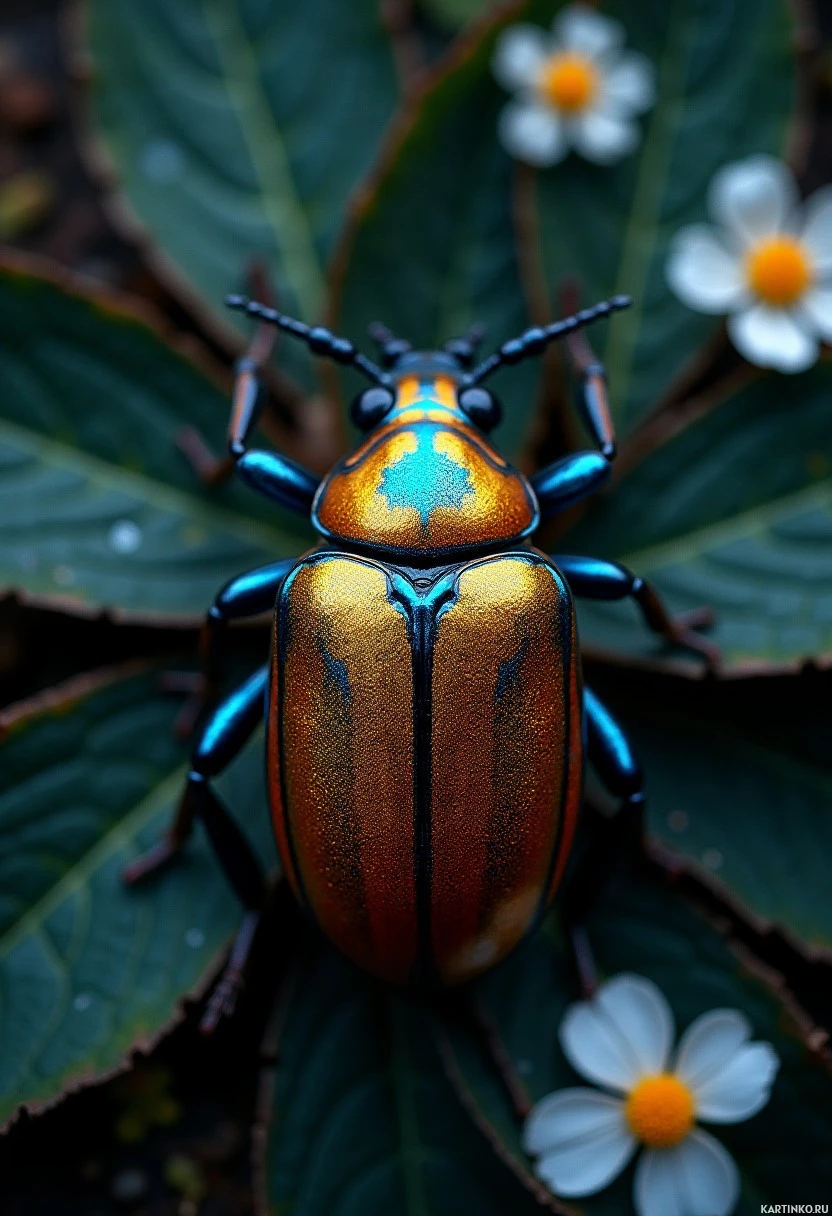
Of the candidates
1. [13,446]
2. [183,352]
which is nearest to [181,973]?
[13,446]

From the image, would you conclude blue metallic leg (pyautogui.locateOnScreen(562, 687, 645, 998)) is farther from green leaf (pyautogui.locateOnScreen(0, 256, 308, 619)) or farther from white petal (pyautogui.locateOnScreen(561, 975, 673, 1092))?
green leaf (pyautogui.locateOnScreen(0, 256, 308, 619))

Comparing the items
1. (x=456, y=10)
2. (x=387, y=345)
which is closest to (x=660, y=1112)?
(x=387, y=345)

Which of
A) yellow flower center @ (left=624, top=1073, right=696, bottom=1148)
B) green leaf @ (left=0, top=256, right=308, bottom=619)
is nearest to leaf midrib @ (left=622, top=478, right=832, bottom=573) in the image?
green leaf @ (left=0, top=256, right=308, bottom=619)

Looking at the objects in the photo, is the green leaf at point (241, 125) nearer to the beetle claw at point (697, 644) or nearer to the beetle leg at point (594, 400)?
the beetle leg at point (594, 400)

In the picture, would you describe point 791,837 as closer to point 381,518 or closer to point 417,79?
point 381,518

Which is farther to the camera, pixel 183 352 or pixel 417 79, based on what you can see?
pixel 417 79

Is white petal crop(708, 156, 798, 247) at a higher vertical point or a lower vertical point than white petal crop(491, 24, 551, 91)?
lower
